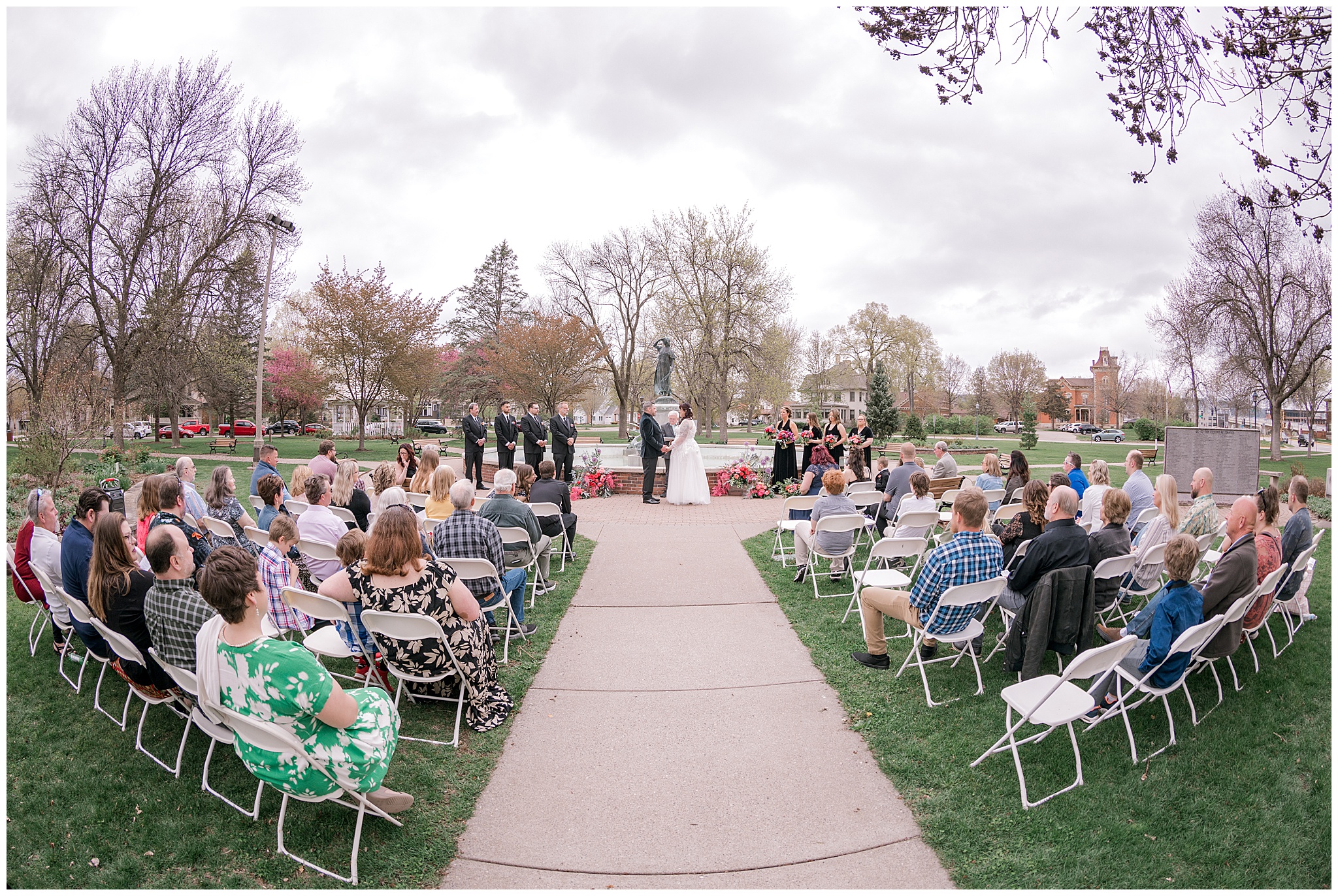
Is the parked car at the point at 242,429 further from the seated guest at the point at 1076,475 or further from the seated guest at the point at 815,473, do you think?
the seated guest at the point at 1076,475

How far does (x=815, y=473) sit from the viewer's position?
10.7 meters

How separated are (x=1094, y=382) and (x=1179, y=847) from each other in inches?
4416

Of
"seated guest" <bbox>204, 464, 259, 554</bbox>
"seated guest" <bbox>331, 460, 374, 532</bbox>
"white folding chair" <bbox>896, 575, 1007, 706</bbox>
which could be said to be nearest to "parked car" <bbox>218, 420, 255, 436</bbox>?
"seated guest" <bbox>331, 460, 374, 532</bbox>

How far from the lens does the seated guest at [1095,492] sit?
7211 mm

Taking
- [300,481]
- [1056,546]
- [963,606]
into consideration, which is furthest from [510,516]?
[1056,546]

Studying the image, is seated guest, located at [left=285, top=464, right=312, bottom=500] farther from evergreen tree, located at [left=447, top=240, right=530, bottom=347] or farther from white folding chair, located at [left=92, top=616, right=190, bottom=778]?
evergreen tree, located at [left=447, top=240, right=530, bottom=347]

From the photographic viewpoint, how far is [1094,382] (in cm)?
9875

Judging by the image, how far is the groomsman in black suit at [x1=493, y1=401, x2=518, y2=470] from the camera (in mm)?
14202

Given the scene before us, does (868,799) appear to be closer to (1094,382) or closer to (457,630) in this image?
(457,630)

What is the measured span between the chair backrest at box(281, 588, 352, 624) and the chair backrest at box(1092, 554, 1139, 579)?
530cm

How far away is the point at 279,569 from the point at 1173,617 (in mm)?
5803

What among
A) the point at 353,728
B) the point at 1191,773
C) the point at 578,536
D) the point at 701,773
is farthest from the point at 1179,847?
the point at 578,536

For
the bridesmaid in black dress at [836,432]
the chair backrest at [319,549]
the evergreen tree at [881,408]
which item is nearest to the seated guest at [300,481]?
the chair backrest at [319,549]

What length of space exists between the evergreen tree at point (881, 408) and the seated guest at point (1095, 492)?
25.9 m
